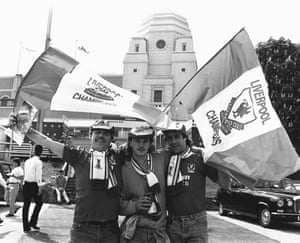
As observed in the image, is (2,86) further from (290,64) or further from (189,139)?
(189,139)

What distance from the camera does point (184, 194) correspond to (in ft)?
12.1

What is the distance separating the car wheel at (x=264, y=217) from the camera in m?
11.4

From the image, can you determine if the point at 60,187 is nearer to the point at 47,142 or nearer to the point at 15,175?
the point at 15,175

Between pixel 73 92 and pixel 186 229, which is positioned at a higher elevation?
pixel 73 92

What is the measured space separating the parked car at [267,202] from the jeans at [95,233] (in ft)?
24.5

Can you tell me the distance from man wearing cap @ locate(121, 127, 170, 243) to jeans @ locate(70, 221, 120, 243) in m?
0.11

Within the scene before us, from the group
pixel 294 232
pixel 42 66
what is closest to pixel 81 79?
pixel 42 66

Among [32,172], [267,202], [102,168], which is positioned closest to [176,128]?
[102,168]

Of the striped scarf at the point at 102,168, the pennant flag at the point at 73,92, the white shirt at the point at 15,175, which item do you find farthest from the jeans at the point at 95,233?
the white shirt at the point at 15,175

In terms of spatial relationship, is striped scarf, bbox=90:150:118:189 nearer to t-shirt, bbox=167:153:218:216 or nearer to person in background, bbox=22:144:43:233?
t-shirt, bbox=167:153:218:216

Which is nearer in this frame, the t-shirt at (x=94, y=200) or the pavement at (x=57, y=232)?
the t-shirt at (x=94, y=200)

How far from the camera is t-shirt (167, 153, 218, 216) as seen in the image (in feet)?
12.0

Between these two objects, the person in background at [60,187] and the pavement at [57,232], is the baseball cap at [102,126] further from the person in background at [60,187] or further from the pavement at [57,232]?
the person in background at [60,187]

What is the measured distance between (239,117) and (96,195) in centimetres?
167
